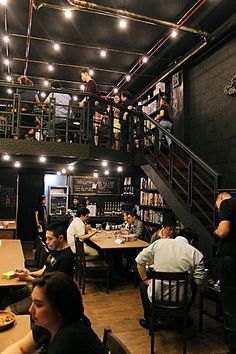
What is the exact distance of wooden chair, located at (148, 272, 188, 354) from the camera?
3.22 metres

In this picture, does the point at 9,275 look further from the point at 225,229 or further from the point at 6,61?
the point at 6,61

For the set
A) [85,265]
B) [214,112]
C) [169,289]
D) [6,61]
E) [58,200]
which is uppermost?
[6,61]

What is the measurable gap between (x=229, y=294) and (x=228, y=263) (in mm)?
428

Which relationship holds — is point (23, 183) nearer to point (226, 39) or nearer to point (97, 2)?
point (97, 2)

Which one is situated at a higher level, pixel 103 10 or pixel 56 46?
pixel 56 46

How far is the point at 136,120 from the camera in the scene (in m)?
7.60

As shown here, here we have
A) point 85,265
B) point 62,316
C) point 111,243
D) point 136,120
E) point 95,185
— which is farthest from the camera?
point 95,185

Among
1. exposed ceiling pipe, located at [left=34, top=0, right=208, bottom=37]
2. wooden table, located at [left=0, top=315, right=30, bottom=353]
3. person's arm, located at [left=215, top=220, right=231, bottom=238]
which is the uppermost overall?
exposed ceiling pipe, located at [left=34, top=0, right=208, bottom=37]

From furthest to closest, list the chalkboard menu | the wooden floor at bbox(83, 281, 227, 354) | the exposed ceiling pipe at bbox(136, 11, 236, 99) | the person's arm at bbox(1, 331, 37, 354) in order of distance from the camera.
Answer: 1. the chalkboard menu
2. the exposed ceiling pipe at bbox(136, 11, 236, 99)
3. the wooden floor at bbox(83, 281, 227, 354)
4. the person's arm at bbox(1, 331, 37, 354)

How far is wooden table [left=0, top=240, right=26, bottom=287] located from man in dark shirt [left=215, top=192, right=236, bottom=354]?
1.94 m

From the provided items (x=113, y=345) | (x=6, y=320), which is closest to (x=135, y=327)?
(x=6, y=320)

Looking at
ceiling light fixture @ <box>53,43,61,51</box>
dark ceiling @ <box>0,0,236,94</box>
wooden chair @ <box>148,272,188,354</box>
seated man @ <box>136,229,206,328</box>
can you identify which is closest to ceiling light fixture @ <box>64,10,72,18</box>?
dark ceiling @ <box>0,0,236,94</box>

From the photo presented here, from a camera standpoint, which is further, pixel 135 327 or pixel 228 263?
pixel 135 327

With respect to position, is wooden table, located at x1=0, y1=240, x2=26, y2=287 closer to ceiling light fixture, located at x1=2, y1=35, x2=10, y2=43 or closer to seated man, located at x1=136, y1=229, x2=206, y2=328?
seated man, located at x1=136, y1=229, x2=206, y2=328
